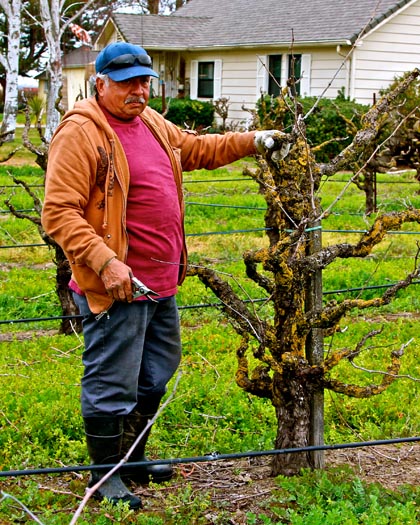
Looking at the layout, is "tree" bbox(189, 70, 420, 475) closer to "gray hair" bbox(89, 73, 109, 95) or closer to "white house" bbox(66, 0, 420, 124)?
"gray hair" bbox(89, 73, 109, 95)

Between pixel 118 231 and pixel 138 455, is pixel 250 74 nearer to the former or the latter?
pixel 138 455

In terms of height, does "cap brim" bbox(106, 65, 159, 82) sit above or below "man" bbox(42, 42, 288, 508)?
above

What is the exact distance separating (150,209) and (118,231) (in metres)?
0.20

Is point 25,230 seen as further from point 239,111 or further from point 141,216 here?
point 239,111

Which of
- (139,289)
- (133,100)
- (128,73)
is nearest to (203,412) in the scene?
(139,289)

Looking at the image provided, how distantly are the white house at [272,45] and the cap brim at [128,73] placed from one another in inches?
576

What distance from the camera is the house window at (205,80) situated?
27.5m

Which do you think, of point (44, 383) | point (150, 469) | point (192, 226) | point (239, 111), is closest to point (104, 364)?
point (150, 469)

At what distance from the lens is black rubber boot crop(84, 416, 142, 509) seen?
4.04 metres

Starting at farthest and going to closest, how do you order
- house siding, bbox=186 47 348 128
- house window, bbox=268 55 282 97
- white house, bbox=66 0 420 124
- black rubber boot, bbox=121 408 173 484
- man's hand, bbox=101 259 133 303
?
house window, bbox=268 55 282 97
house siding, bbox=186 47 348 128
white house, bbox=66 0 420 124
black rubber boot, bbox=121 408 173 484
man's hand, bbox=101 259 133 303

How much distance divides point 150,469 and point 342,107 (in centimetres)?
1681

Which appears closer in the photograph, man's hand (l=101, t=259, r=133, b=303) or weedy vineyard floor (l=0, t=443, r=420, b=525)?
man's hand (l=101, t=259, r=133, b=303)

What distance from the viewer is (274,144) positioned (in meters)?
4.07

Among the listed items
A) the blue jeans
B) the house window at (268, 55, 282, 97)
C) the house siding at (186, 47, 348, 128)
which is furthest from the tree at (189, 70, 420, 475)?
the house window at (268, 55, 282, 97)
